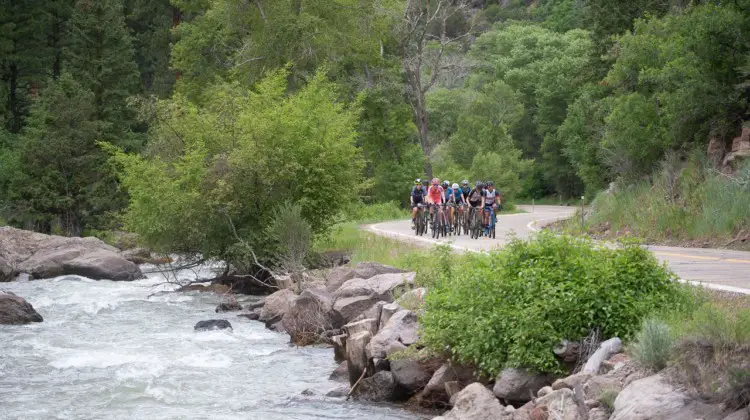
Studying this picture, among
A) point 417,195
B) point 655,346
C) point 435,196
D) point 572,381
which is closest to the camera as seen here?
point 655,346

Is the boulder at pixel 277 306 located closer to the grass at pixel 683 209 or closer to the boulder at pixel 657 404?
the grass at pixel 683 209

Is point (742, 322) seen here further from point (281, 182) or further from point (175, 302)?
point (281, 182)

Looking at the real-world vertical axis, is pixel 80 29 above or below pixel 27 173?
above

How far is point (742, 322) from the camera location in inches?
347

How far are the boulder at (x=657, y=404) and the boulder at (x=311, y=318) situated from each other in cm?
939

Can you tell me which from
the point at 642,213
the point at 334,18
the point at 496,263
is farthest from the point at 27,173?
the point at 496,263

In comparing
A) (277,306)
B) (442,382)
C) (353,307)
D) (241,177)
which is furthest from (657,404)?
(241,177)

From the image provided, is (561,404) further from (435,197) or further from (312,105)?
(312,105)

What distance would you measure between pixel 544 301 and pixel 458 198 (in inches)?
781

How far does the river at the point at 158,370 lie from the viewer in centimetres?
1260

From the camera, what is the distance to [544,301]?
1089 cm

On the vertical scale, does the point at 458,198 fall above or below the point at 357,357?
above

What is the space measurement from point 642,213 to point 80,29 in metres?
42.0

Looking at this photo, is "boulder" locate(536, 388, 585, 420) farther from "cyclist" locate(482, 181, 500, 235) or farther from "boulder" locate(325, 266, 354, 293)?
"cyclist" locate(482, 181, 500, 235)
